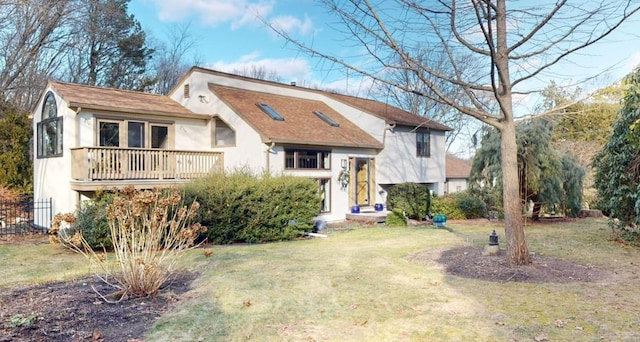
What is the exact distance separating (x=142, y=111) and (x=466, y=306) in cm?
1229

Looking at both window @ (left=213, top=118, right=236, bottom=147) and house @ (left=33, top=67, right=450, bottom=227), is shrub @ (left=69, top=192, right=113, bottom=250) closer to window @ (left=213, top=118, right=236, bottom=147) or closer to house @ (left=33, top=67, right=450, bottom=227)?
house @ (left=33, top=67, right=450, bottom=227)

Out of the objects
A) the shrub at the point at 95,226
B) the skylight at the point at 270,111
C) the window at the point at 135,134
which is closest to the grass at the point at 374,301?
the shrub at the point at 95,226

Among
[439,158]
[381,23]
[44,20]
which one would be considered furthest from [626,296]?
[44,20]

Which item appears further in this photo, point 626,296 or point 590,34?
point 590,34

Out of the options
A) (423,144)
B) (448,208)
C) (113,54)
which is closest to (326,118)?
(423,144)

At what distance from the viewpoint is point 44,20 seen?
19609mm

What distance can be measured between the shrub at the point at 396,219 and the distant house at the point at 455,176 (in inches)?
521

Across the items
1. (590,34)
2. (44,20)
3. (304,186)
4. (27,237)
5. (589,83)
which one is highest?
(44,20)

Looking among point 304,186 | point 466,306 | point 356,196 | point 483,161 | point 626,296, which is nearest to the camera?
point 466,306

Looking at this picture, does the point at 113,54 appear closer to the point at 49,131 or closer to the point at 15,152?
the point at 15,152

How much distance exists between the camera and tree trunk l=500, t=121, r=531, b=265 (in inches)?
254

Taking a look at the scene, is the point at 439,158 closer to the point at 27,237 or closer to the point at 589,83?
the point at 589,83

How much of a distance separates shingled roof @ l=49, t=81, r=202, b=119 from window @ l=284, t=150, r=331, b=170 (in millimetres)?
3604

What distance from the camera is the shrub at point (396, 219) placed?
15.3m
